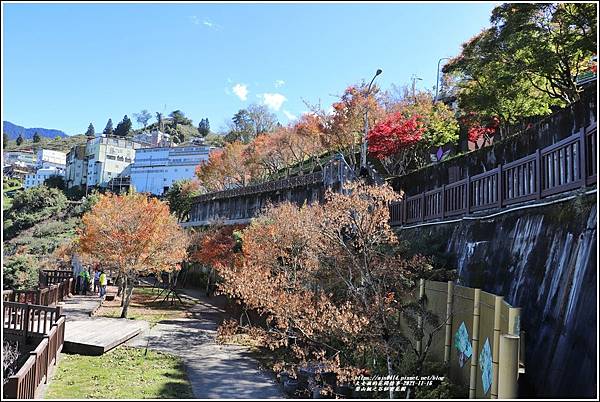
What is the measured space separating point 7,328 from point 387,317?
9.77m

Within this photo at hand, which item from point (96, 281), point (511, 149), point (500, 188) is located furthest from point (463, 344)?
point (96, 281)

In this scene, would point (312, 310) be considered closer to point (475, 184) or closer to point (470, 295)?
point (470, 295)

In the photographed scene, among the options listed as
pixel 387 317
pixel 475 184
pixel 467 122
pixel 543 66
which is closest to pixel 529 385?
pixel 387 317

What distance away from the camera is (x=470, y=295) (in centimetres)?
677

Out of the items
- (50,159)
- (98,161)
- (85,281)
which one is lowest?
(85,281)

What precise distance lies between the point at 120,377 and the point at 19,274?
18291 millimetres

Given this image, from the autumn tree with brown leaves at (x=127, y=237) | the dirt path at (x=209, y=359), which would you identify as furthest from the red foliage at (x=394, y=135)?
the dirt path at (x=209, y=359)

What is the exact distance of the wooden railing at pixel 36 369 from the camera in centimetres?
657

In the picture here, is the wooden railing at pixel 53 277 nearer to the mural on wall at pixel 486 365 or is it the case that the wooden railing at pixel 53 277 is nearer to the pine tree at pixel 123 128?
the mural on wall at pixel 486 365

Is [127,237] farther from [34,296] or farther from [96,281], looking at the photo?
[96,281]

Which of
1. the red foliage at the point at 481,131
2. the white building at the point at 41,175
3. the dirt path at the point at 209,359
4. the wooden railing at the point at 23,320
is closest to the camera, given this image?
the dirt path at the point at 209,359

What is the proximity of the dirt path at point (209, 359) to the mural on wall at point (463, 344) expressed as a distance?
160 inches

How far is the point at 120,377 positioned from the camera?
1035 centimetres

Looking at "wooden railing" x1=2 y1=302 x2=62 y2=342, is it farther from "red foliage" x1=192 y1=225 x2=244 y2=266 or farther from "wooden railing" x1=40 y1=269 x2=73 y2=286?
"red foliage" x1=192 y1=225 x2=244 y2=266
